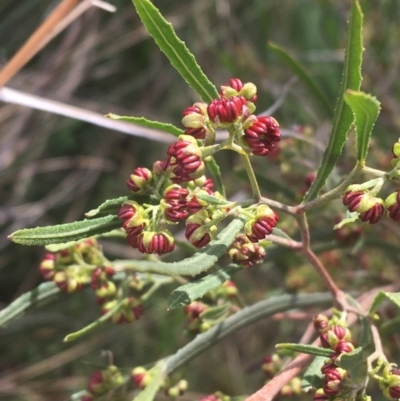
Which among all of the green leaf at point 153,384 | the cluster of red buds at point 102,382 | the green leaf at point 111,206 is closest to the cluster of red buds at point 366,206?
the green leaf at point 111,206

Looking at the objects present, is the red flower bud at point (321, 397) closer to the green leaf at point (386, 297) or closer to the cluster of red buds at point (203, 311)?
the green leaf at point (386, 297)

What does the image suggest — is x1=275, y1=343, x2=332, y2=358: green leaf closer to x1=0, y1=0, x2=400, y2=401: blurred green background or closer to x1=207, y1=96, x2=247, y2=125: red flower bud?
x1=207, y1=96, x2=247, y2=125: red flower bud

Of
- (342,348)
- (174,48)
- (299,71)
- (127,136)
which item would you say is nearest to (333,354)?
(342,348)

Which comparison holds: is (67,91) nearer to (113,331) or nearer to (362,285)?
(113,331)

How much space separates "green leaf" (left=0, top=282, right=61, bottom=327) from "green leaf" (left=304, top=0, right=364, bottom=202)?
519 millimetres

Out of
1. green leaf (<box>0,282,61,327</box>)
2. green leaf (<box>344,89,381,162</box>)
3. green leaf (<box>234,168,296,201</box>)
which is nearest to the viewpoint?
green leaf (<box>344,89,381,162</box>)

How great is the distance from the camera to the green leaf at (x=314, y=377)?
3.03ft

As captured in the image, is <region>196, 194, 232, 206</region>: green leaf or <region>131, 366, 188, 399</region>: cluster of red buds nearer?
<region>196, 194, 232, 206</region>: green leaf

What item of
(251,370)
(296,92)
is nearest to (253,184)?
(251,370)

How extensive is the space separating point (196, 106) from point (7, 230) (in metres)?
1.52

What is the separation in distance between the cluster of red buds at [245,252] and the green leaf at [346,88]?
0.11 m

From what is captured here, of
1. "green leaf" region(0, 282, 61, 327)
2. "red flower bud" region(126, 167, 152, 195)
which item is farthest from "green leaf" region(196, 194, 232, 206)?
"green leaf" region(0, 282, 61, 327)

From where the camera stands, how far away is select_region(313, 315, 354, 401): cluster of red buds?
852 mm

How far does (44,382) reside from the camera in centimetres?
197
